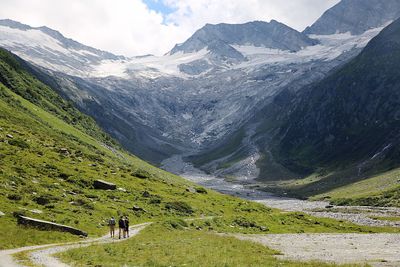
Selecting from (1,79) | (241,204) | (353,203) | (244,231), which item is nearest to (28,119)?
(1,79)

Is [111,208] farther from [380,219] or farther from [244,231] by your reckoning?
[380,219]

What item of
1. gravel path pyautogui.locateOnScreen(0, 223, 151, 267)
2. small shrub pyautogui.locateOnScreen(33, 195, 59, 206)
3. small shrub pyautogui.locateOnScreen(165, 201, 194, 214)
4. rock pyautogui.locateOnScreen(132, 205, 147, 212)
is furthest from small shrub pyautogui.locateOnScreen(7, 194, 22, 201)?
small shrub pyautogui.locateOnScreen(165, 201, 194, 214)

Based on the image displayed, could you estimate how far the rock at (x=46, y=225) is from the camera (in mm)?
43781

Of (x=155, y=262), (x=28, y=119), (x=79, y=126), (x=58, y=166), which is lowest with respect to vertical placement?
(x=155, y=262)

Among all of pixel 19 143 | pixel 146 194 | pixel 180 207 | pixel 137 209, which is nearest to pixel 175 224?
pixel 137 209

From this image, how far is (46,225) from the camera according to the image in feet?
147

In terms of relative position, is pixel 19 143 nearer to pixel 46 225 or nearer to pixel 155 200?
pixel 155 200

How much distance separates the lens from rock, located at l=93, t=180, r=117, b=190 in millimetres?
68750

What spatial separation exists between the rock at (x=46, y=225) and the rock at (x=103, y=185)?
22208 millimetres

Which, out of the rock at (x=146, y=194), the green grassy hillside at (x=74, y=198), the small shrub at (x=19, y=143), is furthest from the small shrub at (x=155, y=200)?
the small shrub at (x=19, y=143)

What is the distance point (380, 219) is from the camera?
104625 mm

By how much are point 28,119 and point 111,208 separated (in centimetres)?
5473

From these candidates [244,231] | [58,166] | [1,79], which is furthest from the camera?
[1,79]

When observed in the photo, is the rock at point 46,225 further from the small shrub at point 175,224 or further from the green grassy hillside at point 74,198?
the small shrub at point 175,224
